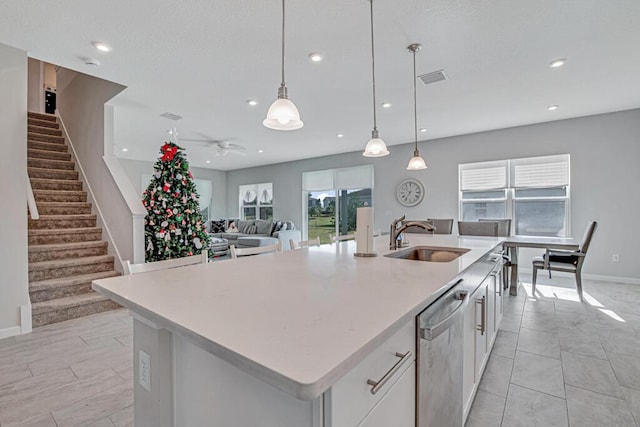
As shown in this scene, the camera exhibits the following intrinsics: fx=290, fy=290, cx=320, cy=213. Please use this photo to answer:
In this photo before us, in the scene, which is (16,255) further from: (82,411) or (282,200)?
(282,200)

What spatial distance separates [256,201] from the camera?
32.0 ft

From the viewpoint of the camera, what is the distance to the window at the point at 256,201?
9406 mm

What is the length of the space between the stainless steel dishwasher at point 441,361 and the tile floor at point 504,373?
63 centimetres

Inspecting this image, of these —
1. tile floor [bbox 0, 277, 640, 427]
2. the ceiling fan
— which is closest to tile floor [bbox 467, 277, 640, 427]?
tile floor [bbox 0, 277, 640, 427]

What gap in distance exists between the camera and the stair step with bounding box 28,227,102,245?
3.74m

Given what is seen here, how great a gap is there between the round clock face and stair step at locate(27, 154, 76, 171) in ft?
20.6

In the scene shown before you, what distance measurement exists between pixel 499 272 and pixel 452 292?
62.5 inches

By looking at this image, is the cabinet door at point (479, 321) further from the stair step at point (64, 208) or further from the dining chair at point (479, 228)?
the stair step at point (64, 208)

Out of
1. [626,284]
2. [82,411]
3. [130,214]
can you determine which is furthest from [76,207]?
[626,284]

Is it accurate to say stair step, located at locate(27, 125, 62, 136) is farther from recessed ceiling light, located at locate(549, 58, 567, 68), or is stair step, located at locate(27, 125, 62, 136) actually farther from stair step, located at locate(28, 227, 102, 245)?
recessed ceiling light, located at locate(549, 58, 567, 68)

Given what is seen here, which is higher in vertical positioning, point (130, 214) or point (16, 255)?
point (130, 214)

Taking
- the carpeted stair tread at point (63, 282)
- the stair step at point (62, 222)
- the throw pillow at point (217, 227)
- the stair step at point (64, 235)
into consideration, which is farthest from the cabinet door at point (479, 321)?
the throw pillow at point (217, 227)

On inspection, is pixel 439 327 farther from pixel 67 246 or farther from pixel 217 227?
pixel 217 227

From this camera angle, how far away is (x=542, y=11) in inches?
85.4
